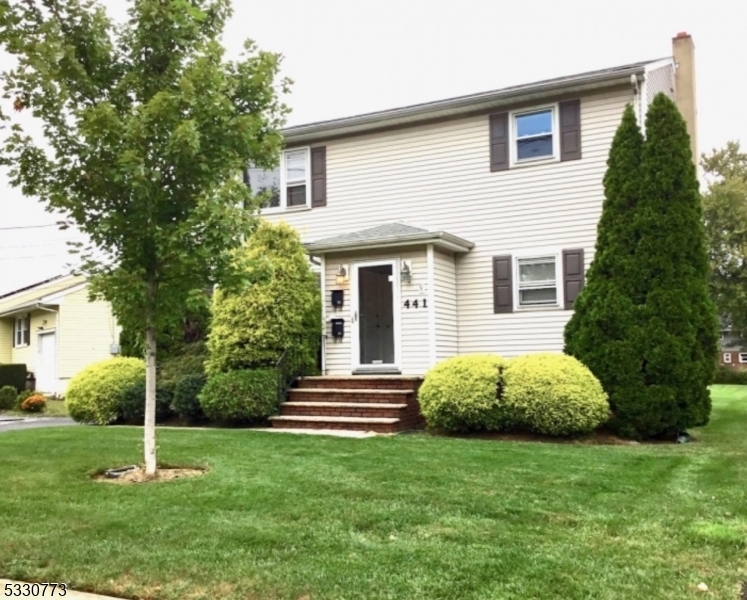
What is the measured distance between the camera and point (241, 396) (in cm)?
1120

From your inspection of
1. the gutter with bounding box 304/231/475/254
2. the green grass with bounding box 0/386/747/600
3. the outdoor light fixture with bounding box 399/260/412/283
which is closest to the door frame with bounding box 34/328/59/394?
the gutter with bounding box 304/231/475/254

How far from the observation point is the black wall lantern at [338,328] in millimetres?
12953

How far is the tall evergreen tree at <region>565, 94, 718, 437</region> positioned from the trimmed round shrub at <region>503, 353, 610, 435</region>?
1.57ft

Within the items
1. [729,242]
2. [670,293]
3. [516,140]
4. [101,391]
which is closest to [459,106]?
[516,140]

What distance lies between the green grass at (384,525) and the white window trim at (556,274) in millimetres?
4660

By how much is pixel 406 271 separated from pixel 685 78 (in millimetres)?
7805

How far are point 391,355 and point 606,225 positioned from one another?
16.0ft

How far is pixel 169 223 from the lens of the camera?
6.67 meters

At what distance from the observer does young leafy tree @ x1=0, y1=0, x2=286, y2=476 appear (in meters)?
6.11

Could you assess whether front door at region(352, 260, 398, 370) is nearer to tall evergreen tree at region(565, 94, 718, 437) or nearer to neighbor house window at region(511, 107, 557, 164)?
neighbor house window at region(511, 107, 557, 164)

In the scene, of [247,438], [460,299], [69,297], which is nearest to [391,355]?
[460,299]

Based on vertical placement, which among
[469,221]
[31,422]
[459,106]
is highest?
[459,106]

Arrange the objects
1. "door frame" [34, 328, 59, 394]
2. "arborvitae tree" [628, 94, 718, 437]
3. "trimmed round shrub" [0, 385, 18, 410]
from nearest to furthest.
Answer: "arborvitae tree" [628, 94, 718, 437], "trimmed round shrub" [0, 385, 18, 410], "door frame" [34, 328, 59, 394]

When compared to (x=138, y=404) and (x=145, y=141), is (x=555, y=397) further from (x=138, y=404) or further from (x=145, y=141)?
(x=138, y=404)
